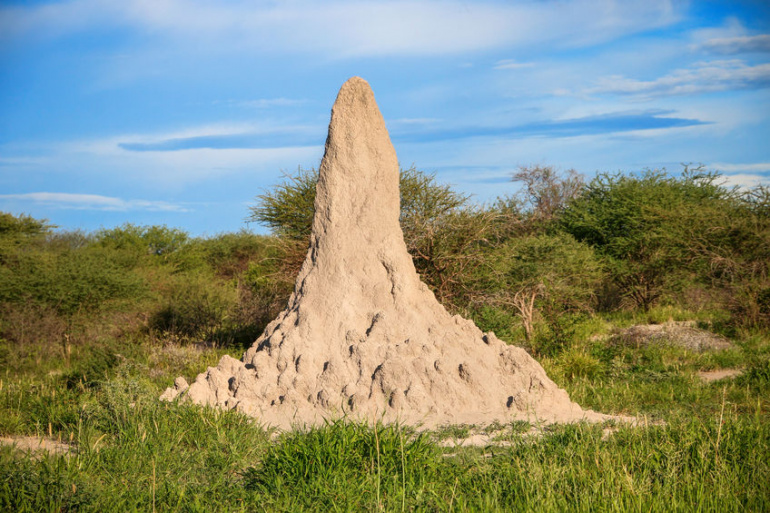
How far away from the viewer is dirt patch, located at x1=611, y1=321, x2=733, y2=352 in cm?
1032

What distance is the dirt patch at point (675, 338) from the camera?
1032cm

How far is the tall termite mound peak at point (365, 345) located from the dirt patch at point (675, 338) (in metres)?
5.11

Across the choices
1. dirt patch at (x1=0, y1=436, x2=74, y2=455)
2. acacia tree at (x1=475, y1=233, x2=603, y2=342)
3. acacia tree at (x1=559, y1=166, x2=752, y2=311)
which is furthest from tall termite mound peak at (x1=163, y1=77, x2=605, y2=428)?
acacia tree at (x1=559, y1=166, x2=752, y2=311)

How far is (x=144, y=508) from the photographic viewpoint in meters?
3.64

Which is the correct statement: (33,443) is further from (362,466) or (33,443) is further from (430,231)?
(430,231)

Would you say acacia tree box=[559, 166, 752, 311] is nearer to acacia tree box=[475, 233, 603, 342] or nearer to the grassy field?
acacia tree box=[475, 233, 603, 342]

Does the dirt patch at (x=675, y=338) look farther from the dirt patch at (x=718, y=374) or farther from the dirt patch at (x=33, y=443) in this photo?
the dirt patch at (x=33, y=443)

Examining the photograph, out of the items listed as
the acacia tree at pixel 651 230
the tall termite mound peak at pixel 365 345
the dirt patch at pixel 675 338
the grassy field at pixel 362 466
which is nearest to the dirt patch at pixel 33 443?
the grassy field at pixel 362 466

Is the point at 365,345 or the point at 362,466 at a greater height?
the point at 365,345

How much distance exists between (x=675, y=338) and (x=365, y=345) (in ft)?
22.3

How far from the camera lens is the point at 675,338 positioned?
34.9ft

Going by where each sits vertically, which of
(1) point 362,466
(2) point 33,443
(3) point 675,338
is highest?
(1) point 362,466

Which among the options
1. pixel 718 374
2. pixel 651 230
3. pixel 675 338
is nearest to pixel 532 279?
pixel 675 338

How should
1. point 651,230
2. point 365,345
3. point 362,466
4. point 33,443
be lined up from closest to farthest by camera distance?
1. point 362,466
2. point 33,443
3. point 365,345
4. point 651,230
